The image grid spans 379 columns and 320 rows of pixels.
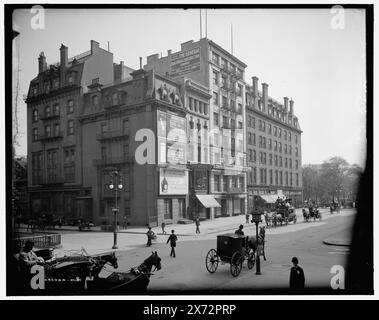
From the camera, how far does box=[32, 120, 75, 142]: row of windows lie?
15.8 m

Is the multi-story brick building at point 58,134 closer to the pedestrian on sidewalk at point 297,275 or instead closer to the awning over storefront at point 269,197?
the pedestrian on sidewalk at point 297,275

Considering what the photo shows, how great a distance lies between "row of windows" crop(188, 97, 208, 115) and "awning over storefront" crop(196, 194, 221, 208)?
7.80m

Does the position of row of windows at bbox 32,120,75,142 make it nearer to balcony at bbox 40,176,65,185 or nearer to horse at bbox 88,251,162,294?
balcony at bbox 40,176,65,185

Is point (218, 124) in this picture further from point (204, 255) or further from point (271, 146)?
point (204, 255)

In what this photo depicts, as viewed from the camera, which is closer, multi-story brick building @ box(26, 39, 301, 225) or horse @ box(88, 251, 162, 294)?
horse @ box(88, 251, 162, 294)

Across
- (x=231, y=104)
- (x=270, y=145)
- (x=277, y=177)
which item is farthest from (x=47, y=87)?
(x=277, y=177)

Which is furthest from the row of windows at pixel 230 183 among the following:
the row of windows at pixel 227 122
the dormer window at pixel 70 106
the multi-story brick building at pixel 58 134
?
the dormer window at pixel 70 106

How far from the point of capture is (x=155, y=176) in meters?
22.9

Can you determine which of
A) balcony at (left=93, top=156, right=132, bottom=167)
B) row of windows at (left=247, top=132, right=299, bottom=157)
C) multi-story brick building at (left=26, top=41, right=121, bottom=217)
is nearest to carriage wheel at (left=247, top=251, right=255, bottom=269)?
row of windows at (left=247, top=132, right=299, bottom=157)

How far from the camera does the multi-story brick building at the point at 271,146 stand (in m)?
19.9

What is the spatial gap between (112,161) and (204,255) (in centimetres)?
1102

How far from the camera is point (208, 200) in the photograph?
95.3 ft

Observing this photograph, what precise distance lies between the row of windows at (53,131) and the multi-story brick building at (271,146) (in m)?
12.4
